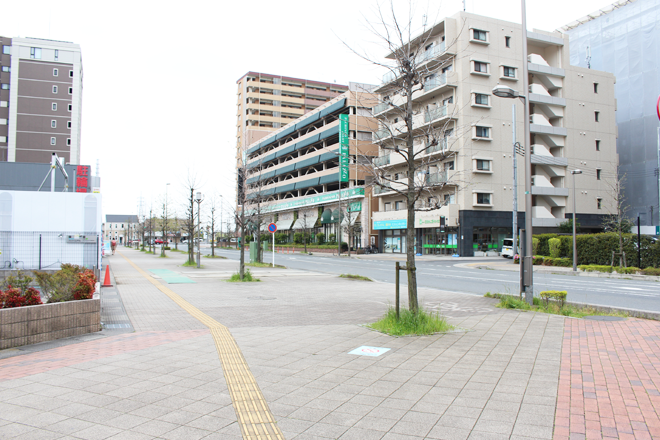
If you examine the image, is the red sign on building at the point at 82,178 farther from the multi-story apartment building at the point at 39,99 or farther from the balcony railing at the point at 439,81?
the multi-story apartment building at the point at 39,99

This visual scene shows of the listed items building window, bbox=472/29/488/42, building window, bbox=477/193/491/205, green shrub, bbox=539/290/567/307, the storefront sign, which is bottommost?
green shrub, bbox=539/290/567/307

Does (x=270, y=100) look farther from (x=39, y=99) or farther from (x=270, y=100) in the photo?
(x=39, y=99)

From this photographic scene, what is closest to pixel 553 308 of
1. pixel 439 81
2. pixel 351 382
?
pixel 351 382

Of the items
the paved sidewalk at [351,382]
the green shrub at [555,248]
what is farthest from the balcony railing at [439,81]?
the paved sidewalk at [351,382]

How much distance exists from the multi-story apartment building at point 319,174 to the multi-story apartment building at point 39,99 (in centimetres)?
3085

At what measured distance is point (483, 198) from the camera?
43.2m

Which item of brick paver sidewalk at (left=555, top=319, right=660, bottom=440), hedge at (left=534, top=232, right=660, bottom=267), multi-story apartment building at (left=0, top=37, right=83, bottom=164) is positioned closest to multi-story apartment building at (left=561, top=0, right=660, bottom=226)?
hedge at (left=534, top=232, right=660, bottom=267)

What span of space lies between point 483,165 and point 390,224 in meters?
12.3

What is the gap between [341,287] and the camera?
16.2 meters

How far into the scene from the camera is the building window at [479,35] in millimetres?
43231

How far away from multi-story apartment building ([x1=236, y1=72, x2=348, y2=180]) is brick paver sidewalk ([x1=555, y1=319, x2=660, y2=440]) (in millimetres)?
84785

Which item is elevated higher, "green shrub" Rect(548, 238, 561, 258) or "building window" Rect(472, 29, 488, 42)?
"building window" Rect(472, 29, 488, 42)

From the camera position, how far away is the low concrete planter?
263 inches

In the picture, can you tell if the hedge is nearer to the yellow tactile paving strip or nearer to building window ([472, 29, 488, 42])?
building window ([472, 29, 488, 42])
